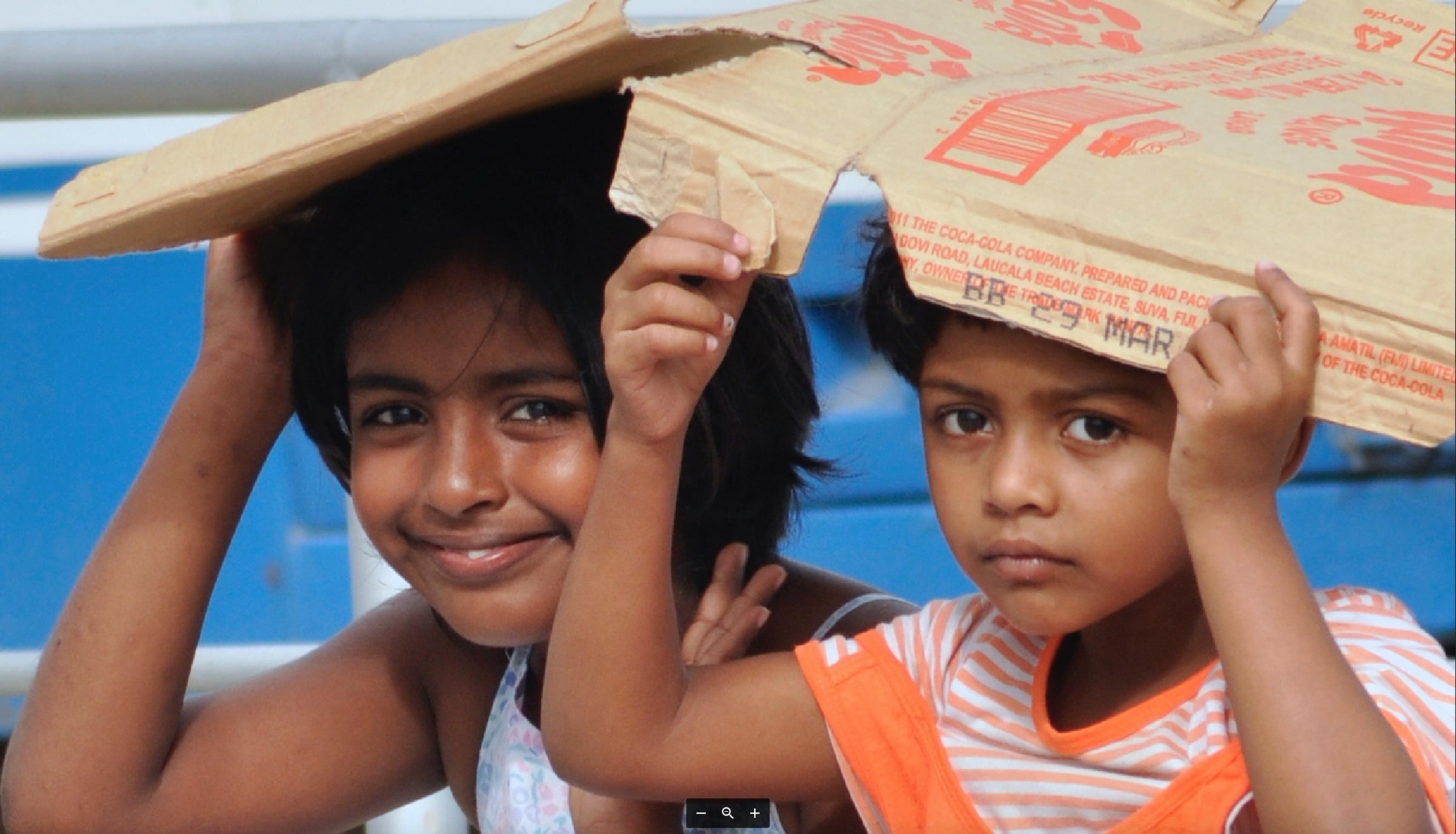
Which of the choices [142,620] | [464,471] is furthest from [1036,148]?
[142,620]

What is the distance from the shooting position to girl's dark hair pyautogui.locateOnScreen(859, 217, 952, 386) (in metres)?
0.92

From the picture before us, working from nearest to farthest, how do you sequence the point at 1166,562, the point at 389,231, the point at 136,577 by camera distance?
the point at 1166,562 < the point at 389,231 < the point at 136,577

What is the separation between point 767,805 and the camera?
1107 mm

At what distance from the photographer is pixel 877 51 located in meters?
0.79

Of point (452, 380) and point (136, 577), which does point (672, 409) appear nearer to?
point (452, 380)

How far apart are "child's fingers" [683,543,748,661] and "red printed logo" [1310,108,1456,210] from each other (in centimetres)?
55

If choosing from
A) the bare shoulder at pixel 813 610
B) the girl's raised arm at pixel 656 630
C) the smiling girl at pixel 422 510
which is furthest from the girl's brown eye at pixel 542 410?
the bare shoulder at pixel 813 610

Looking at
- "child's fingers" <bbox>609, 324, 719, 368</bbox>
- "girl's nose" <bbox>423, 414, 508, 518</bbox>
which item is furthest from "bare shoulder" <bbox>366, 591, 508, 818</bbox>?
"child's fingers" <bbox>609, 324, 719, 368</bbox>

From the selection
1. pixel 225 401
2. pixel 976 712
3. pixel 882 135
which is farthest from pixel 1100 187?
pixel 225 401

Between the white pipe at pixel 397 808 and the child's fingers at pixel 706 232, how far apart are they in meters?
0.57

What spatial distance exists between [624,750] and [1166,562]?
1.04ft

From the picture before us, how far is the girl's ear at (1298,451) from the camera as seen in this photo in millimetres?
768

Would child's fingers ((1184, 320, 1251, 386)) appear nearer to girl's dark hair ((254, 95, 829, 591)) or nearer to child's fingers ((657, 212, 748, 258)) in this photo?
child's fingers ((657, 212, 748, 258))

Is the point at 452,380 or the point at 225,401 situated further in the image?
the point at 225,401
